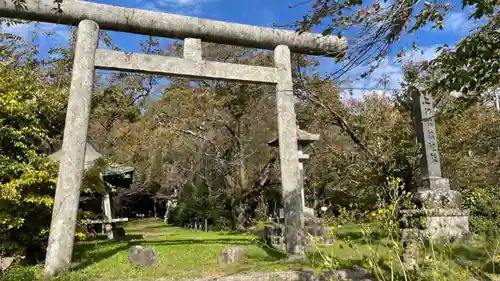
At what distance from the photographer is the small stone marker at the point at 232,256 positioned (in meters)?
6.88

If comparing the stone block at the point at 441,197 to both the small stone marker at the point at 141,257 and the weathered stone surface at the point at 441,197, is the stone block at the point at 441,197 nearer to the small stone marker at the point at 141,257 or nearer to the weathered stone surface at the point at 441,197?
the weathered stone surface at the point at 441,197

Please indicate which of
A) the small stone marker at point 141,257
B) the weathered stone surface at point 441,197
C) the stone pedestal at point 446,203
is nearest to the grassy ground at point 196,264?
the small stone marker at point 141,257

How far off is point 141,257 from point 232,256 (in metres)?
1.75

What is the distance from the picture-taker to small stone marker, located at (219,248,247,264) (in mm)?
6879

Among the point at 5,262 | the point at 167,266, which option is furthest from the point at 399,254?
the point at 5,262

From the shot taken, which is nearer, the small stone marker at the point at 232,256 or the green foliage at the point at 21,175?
the small stone marker at the point at 232,256

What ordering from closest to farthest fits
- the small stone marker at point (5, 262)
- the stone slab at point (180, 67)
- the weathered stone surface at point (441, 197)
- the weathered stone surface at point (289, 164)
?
1. the stone slab at point (180, 67)
2. the small stone marker at point (5, 262)
3. the weathered stone surface at point (289, 164)
4. the weathered stone surface at point (441, 197)

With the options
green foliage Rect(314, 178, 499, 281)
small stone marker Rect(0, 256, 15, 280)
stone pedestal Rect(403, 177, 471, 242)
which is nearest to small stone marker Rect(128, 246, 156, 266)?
small stone marker Rect(0, 256, 15, 280)

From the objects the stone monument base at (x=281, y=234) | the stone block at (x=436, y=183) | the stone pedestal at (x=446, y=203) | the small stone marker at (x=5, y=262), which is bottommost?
the small stone marker at (x=5, y=262)

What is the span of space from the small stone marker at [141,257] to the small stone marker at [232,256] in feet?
4.39

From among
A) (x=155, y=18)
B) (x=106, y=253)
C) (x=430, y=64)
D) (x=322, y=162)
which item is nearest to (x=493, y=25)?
(x=430, y=64)

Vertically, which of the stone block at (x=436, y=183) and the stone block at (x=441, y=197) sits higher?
the stone block at (x=436, y=183)

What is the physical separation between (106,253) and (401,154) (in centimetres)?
822

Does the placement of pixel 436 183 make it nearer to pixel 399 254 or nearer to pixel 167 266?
pixel 399 254
